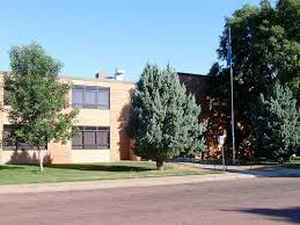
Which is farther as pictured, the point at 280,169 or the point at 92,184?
the point at 280,169

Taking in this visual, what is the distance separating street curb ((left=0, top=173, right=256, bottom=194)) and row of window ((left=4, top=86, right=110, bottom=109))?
1631cm

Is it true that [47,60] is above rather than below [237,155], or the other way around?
above

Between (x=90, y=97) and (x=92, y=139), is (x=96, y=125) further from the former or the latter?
(x=90, y=97)

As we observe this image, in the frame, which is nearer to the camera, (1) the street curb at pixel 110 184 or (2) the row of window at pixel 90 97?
(1) the street curb at pixel 110 184

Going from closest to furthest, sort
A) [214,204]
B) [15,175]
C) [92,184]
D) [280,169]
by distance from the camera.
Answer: [214,204] → [92,184] → [15,175] → [280,169]

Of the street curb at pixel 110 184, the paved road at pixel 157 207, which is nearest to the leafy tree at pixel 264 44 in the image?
the street curb at pixel 110 184

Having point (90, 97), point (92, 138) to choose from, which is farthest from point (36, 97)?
point (92, 138)

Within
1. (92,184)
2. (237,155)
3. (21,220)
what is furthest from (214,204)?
(237,155)

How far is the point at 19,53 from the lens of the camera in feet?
102

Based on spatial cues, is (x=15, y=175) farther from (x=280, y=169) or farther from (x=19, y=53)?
(x=280, y=169)

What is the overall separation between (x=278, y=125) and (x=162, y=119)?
38.8 ft

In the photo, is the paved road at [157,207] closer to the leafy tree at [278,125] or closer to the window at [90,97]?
the leafy tree at [278,125]

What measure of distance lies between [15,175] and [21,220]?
638 inches

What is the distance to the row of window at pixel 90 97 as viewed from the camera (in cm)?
4175
